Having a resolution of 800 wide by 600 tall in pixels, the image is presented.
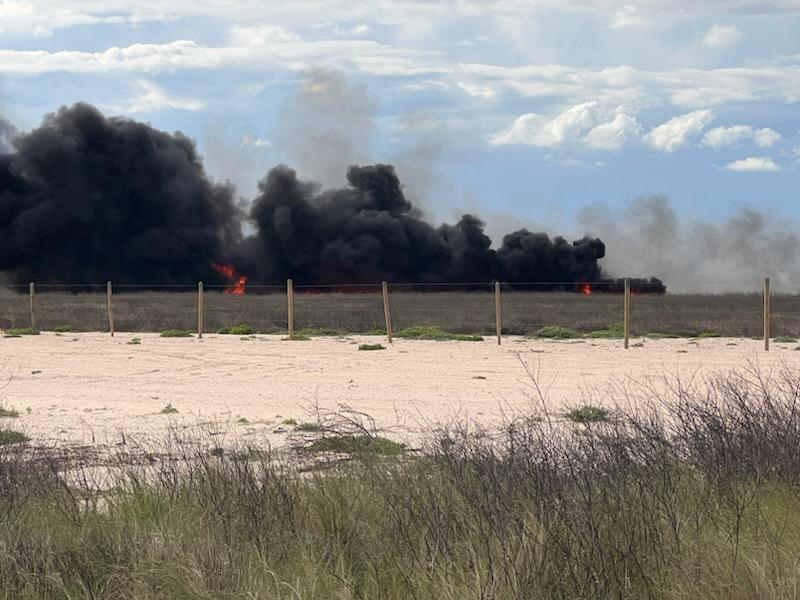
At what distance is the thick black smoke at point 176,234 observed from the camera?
67750mm

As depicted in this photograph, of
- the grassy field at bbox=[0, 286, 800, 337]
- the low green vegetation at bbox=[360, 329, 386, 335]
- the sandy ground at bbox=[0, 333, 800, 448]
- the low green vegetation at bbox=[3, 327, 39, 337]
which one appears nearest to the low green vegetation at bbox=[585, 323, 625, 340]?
the sandy ground at bbox=[0, 333, 800, 448]

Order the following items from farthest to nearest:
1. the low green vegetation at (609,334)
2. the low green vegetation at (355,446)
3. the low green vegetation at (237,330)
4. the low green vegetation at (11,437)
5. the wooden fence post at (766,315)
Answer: the low green vegetation at (237,330) < the low green vegetation at (609,334) < the wooden fence post at (766,315) < the low green vegetation at (11,437) < the low green vegetation at (355,446)

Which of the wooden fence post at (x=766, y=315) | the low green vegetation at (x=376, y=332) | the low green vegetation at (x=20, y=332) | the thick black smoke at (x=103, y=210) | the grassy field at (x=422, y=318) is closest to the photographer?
the wooden fence post at (x=766, y=315)

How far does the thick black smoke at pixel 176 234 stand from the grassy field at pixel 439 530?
197 feet

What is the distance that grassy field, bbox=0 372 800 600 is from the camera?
4.81 meters

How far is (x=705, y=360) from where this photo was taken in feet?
68.7

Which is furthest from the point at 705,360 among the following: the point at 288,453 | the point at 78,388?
the point at 288,453

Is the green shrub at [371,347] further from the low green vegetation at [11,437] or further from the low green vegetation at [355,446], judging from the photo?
the low green vegetation at [355,446]

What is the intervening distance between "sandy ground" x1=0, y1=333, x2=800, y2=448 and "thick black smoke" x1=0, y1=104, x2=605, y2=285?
40.3 m

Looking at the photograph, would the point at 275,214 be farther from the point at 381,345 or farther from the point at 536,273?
the point at 381,345

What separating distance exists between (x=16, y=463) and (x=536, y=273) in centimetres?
6362

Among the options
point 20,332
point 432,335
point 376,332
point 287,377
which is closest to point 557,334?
point 432,335

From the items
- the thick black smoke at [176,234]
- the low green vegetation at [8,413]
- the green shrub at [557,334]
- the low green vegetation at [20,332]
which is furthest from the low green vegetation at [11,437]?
the thick black smoke at [176,234]

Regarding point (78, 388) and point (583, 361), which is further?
point (583, 361)
